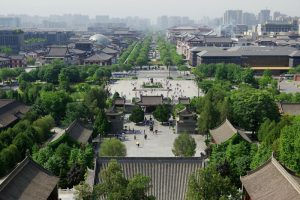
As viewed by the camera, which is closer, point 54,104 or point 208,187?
point 208,187

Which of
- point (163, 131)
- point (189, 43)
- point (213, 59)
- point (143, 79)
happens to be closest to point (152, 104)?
point (163, 131)

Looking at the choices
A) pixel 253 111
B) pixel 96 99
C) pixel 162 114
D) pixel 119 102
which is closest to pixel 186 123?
pixel 162 114

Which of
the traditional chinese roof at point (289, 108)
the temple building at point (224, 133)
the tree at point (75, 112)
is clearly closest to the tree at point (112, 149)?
the temple building at point (224, 133)

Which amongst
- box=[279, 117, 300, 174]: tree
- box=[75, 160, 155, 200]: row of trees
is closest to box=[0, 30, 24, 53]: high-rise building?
box=[279, 117, 300, 174]: tree

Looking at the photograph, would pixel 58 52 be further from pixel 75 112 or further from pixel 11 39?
pixel 75 112

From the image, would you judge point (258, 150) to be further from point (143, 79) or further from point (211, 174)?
point (143, 79)

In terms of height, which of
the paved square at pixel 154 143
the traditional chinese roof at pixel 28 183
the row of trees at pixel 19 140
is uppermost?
the traditional chinese roof at pixel 28 183

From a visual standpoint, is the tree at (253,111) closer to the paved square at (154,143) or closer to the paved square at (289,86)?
the paved square at (154,143)

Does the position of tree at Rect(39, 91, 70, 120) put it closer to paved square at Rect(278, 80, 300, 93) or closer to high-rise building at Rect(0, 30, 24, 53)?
paved square at Rect(278, 80, 300, 93)
